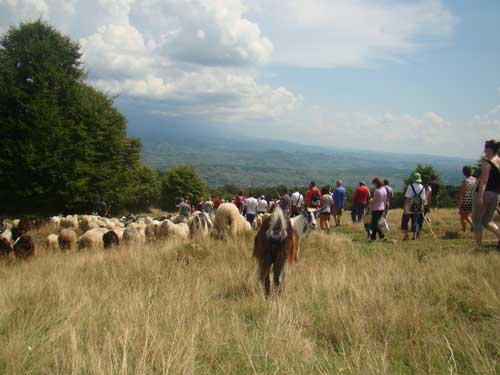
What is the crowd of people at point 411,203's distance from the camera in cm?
730

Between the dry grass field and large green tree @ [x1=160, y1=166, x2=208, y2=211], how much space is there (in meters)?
50.4

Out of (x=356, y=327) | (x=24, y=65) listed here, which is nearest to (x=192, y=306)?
(x=356, y=327)

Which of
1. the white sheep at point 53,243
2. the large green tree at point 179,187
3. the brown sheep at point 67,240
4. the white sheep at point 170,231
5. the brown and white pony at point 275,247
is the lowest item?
the large green tree at point 179,187

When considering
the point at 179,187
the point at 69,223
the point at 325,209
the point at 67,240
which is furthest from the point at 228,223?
the point at 179,187

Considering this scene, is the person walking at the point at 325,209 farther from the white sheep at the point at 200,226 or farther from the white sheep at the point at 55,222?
the white sheep at the point at 55,222

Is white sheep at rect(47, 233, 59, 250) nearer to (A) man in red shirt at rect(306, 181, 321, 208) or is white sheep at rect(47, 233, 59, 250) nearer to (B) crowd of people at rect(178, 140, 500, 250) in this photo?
(B) crowd of people at rect(178, 140, 500, 250)

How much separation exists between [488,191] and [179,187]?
2142 inches

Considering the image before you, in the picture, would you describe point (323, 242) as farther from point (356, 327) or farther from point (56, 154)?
point (56, 154)

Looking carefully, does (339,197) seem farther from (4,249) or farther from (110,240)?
(4,249)

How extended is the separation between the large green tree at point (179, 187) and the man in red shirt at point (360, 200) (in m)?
41.8

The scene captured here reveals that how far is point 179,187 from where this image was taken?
195 feet

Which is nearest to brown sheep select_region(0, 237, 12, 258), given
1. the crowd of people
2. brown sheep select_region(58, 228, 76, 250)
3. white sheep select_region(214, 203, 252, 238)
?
brown sheep select_region(58, 228, 76, 250)

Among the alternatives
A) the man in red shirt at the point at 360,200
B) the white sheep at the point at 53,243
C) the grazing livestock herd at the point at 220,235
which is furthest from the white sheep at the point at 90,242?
the man in red shirt at the point at 360,200

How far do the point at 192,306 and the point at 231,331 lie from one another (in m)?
0.96
